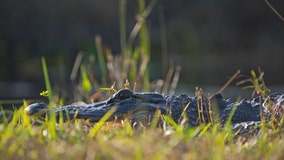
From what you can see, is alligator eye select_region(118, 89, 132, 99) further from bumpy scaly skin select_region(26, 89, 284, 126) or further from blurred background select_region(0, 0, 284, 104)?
blurred background select_region(0, 0, 284, 104)

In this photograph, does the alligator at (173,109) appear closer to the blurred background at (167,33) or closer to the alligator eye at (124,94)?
the alligator eye at (124,94)

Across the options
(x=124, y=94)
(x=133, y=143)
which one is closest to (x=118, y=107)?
(x=124, y=94)

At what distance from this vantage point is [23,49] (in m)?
13.5

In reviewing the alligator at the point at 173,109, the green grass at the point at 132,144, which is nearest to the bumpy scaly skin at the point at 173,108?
the alligator at the point at 173,109

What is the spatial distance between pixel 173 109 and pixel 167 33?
35.1 ft

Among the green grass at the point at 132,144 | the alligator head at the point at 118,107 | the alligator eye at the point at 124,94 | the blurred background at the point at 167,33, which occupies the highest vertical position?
the blurred background at the point at 167,33

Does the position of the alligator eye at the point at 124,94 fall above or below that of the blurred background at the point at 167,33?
below

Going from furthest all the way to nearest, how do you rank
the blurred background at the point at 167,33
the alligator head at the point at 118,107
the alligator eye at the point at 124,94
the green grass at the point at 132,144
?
the blurred background at the point at 167,33 → the alligator eye at the point at 124,94 → the alligator head at the point at 118,107 → the green grass at the point at 132,144

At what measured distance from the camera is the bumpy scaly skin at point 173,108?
339 cm

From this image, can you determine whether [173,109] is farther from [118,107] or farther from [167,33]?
[167,33]

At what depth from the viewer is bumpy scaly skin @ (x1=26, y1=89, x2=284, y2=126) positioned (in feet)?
11.1

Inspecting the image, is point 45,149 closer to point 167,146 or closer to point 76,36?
point 167,146

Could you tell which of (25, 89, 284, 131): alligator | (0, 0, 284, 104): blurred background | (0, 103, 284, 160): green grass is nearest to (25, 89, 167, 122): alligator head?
(25, 89, 284, 131): alligator

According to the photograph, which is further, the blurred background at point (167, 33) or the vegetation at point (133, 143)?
the blurred background at point (167, 33)
